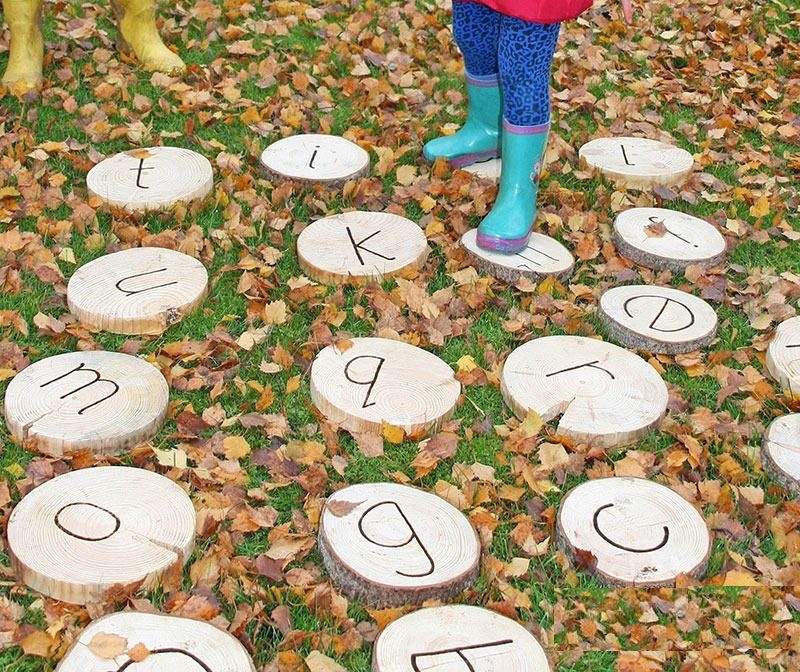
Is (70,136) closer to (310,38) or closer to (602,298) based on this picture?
(310,38)

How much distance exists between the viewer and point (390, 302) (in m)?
3.28

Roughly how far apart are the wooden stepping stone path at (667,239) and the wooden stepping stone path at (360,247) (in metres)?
0.73

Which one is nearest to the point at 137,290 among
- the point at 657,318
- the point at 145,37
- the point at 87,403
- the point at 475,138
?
the point at 87,403

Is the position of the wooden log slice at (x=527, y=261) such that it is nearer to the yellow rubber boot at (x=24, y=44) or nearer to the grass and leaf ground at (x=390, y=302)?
the grass and leaf ground at (x=390, y=302)

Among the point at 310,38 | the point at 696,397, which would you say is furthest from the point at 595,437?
the point at 310,38

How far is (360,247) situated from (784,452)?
4.91ft

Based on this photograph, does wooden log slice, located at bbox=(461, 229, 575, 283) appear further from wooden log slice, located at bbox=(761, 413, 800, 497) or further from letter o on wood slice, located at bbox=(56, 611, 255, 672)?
letter o on wood slice, located at bbox=(56, 611, 255, 672)

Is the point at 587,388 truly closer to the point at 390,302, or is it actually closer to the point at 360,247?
the point at 390,302

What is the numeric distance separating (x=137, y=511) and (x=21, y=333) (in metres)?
0.91

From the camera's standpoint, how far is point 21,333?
308 cm

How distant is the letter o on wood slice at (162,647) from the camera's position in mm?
2102

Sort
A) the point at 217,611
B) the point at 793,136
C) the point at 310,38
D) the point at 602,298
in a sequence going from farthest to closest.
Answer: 1. the point at 310,38
2. the point at 793,136
3. the point at 602,298
4. the point at 217,611

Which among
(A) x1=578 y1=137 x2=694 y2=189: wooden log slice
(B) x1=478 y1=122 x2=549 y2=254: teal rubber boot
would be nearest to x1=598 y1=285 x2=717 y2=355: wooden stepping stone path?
(B) x1=478 y1=122 x2=549 y2=254: teal rubber boot

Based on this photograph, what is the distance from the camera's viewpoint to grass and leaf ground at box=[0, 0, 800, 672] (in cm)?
238
